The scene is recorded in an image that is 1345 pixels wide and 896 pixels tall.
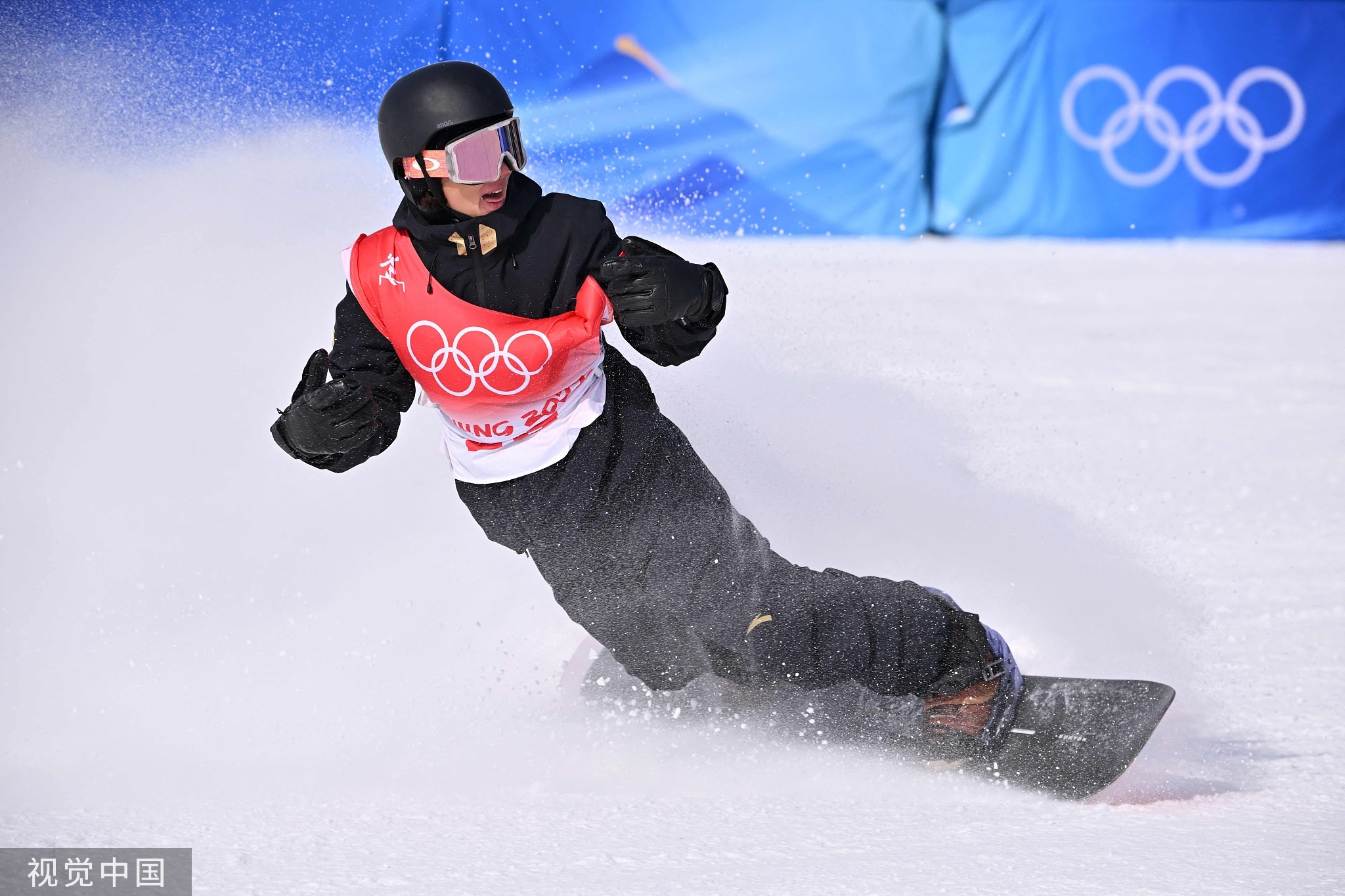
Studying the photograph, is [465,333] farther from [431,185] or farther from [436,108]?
[436,108]

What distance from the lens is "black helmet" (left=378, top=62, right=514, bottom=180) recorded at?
79.7 inches

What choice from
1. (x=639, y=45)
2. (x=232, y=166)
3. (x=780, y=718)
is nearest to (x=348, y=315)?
(x=780, y=718)

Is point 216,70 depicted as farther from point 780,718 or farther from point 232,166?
point 780,718

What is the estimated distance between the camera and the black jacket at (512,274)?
2084 millimetres

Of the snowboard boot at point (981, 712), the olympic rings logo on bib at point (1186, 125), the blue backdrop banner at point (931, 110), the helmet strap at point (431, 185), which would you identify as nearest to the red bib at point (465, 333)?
the helmet strap at point (431, 185)

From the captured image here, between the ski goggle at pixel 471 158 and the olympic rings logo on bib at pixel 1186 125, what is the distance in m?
7.63

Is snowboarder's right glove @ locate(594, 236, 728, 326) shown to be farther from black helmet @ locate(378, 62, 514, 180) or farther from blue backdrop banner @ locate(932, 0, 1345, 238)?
blue backdrop banner @ locate(932, 0, 1345, 238)

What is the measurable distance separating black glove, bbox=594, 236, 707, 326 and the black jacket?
7cm

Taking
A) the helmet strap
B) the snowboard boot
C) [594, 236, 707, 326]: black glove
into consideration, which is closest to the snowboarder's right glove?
[594, 236, 707, 326]: black glove

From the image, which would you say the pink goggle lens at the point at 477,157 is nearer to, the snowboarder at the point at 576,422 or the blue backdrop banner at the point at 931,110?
the snowboarder at the point at 576,422

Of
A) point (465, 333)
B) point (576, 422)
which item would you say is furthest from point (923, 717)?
point (465, 333)

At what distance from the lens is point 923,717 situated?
2492 mm

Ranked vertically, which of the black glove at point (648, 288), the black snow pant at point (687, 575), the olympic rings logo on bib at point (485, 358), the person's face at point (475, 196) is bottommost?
the black snow pant at point (687, 575)

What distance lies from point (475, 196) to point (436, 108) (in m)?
0.16
